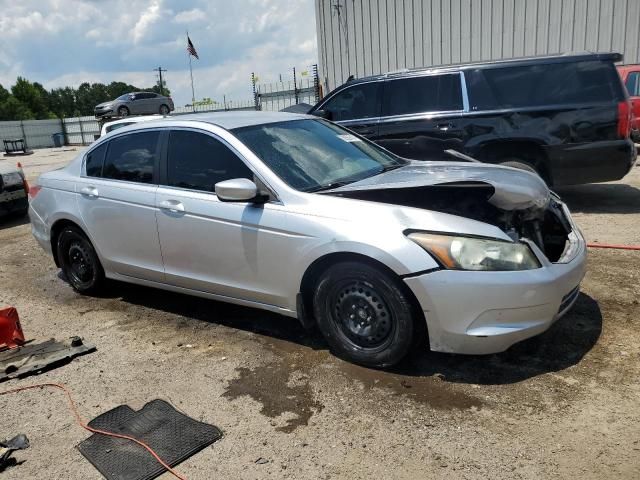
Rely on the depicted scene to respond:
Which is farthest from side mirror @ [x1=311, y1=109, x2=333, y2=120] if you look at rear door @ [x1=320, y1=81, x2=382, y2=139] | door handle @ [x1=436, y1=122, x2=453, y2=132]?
door handle @ [x1=436, y1=122, x2=453, y2=132]

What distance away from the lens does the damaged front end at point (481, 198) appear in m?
3.49

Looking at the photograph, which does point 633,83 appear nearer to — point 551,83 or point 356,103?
point 551,83

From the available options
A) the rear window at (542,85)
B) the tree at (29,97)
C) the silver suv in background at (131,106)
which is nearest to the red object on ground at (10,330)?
the rear window at (542,85)

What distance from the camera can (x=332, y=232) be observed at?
136 inches

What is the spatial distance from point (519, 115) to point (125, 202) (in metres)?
5.13

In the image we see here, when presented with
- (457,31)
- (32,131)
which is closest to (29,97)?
(32,131)

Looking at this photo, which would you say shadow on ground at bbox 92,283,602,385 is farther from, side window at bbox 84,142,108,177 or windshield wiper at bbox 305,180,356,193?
side window at bbox 84,142,108,177

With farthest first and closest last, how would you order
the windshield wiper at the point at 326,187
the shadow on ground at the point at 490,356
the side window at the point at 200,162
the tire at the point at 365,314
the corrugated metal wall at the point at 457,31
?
the corrugated metal wall at the point at 457,31, the side window at the point at 200,162, the windshield wiper at the point at 326,187, the shadow on ground at the point at 490,356, the tire at the point at 365,314

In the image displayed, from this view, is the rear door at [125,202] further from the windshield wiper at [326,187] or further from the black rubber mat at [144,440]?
the black rubber mat at [144,440]

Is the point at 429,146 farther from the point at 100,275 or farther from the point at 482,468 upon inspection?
the point at 482,468

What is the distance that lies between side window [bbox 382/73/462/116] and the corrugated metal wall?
872 centimetres

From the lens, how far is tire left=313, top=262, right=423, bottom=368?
3.33m

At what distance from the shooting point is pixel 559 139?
7.25m

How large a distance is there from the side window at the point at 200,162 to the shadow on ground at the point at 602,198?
5493 millimetres
